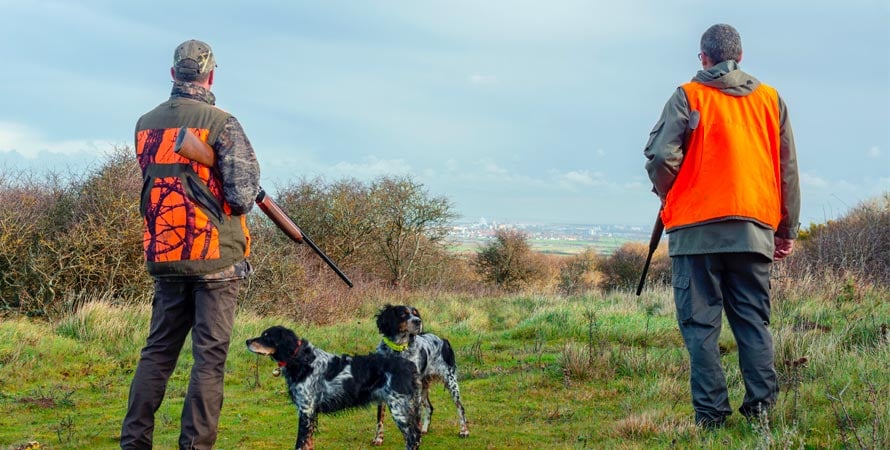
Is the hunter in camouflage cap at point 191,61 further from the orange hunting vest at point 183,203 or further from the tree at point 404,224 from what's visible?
the tree at point 404,224

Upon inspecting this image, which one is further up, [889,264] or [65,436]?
[889,264]

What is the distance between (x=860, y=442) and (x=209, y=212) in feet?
11.9

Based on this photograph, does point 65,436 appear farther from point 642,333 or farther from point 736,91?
point 642,333

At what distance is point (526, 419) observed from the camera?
5992mm

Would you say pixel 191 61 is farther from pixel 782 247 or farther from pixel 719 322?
pixel 782 247

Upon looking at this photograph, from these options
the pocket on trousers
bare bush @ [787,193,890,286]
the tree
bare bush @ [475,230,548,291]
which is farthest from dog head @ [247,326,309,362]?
bare bush @ [475,230,548,291]

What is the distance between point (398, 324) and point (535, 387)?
190 cm

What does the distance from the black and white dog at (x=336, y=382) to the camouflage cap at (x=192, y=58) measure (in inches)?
77.8

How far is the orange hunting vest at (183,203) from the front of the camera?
4.08 meters

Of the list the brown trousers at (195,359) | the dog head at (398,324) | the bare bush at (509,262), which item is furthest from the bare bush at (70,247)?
the bare bush at (509,262)

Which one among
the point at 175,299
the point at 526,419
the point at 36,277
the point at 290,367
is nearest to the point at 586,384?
the point at 526,419

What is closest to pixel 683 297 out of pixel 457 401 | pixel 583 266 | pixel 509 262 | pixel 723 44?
pixel 723 44

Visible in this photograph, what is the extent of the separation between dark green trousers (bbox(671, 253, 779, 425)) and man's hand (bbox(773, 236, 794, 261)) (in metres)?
0.34

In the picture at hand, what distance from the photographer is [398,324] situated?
588 cm
